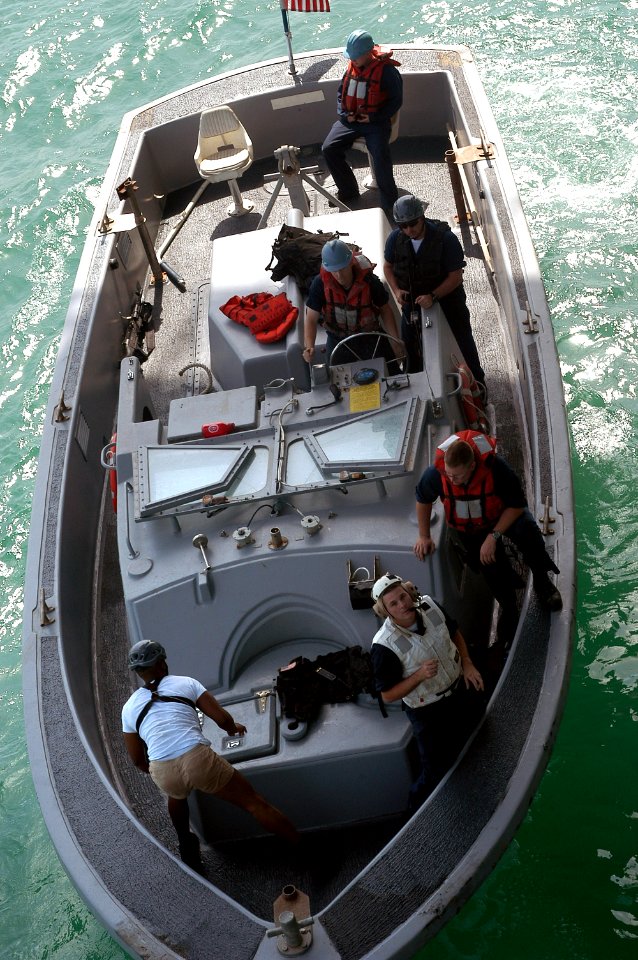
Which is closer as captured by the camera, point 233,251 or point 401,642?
point 401,642

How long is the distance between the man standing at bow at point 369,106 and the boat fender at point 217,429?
8.21ft

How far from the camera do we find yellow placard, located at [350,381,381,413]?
3.88 metres

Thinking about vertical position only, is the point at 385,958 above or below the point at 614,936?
above

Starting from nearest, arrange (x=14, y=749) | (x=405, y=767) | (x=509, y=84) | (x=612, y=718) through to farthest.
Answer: (x=405, y=767), (x=612, y=718), (x=14, y=749), (x=509, y=84)

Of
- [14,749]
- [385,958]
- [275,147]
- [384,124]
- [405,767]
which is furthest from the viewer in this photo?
[275,147]

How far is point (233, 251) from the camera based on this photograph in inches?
202

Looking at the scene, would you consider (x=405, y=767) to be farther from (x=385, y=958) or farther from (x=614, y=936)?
(x=614, y=936)

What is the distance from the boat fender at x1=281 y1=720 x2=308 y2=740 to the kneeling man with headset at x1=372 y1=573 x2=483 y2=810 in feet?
1.25

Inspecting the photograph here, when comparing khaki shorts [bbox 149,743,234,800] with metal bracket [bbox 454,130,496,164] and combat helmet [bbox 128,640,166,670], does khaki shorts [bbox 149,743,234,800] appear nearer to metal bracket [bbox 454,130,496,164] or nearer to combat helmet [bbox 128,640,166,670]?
combat helmet [bbox 128,640,166,670]

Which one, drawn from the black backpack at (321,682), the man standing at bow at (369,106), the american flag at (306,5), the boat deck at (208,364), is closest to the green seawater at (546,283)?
the boat deck at (208,364)

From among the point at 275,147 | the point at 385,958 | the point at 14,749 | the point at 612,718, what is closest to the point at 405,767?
the point at 385,958

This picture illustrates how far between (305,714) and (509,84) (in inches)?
292

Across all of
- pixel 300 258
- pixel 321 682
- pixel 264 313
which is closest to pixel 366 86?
pixel 300 258

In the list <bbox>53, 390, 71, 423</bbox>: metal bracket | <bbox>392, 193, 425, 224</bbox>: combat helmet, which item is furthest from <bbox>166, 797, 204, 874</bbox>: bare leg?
<bbox>392, 193, 425, 224</bbox>: combat helmet
